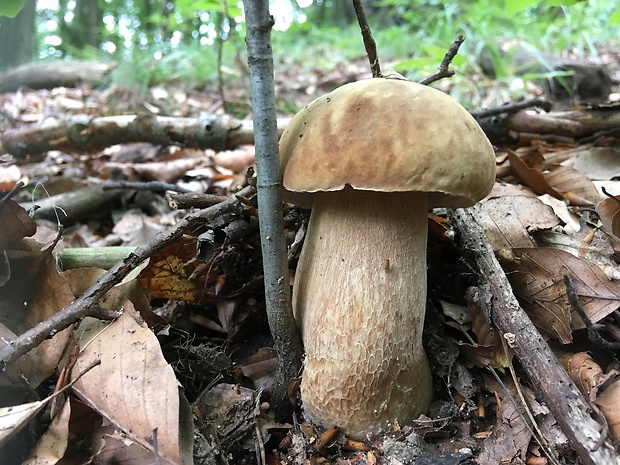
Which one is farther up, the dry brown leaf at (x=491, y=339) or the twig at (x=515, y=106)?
the twig at (x=515, y=106)

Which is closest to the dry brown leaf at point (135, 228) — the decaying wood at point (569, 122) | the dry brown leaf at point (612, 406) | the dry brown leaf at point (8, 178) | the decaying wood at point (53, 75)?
the dry brown leaf at point (8, 178)

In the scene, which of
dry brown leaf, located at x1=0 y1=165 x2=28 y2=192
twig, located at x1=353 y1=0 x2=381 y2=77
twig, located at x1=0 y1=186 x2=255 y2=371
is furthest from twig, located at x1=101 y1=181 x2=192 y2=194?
twig, located at x1=353 y1=0 x2=381 y2=77

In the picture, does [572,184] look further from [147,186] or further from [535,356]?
[147,186]

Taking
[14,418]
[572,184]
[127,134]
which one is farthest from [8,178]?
[572,184]

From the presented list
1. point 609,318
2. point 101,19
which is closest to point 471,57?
point 609,318

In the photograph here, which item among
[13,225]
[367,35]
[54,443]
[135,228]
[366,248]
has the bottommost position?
[135,228]

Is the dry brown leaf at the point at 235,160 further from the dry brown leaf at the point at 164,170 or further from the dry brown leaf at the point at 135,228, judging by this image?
the dry brown leaf at the point at 135,228

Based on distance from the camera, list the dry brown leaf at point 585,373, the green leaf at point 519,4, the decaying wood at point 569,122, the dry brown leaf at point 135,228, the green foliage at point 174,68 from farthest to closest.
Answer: the green foliage at point 174,68 < the green leaf at point 519,4 < the decaying wood at point 569,122 < the dry brown leaf at point 135,228 < the dry brown leaf at point 585,373
